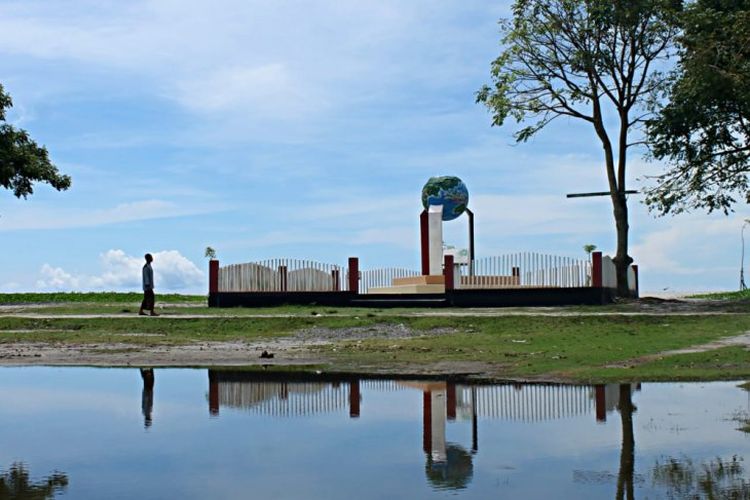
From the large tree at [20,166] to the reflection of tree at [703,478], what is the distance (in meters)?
40.2

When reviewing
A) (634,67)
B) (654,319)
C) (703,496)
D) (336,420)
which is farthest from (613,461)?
(634,67)

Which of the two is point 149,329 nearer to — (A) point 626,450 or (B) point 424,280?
(B) point 424,280

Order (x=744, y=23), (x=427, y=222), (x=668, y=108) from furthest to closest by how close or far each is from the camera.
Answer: (x=427, y=222) < (x=668, y=108) < (x=744, y=23)

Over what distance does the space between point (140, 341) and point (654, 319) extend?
14.7 m

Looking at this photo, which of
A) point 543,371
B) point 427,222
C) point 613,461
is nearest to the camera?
point 613,461

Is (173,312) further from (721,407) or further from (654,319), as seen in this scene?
(721,407)

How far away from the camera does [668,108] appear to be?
37.4 meters

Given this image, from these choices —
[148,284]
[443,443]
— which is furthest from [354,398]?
[148,284]

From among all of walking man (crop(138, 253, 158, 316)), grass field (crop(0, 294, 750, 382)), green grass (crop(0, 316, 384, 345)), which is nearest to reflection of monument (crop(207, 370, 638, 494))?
grass field (crop(0, 294, 750, 382))

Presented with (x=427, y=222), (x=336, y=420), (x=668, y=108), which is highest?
(x=668, y=108)

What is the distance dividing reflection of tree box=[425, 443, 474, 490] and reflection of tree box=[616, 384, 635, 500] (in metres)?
1.17

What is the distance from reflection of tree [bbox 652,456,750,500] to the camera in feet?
22.8

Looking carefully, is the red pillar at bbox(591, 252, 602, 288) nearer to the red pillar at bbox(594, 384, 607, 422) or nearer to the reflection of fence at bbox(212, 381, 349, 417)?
the red pillar at bbox(594, 384, 607, 422)

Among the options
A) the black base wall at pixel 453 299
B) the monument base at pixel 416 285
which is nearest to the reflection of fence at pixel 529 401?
the black base wall at pixel 453 299
